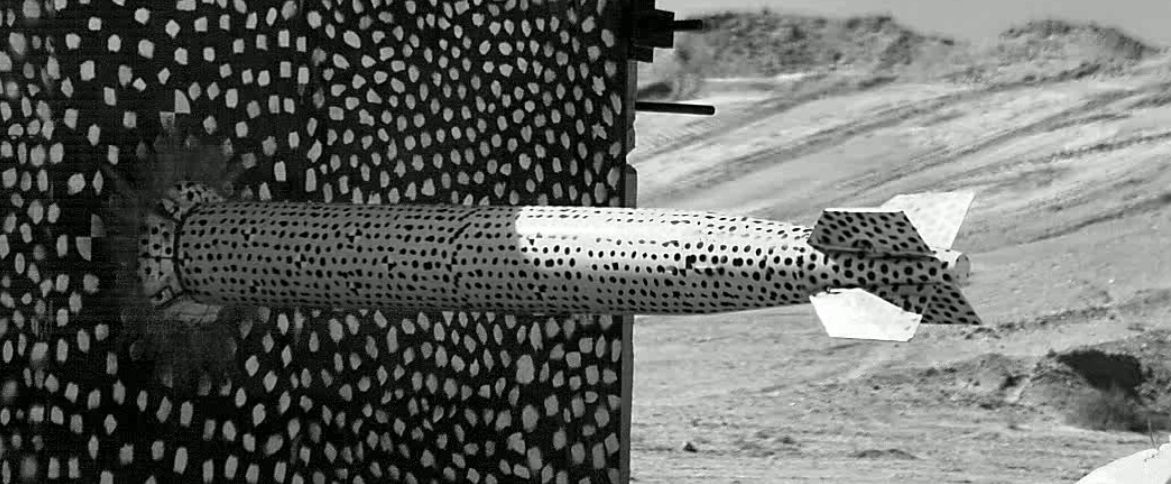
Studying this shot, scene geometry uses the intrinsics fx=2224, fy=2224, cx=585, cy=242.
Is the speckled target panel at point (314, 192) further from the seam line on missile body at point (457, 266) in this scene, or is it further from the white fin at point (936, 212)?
the white fin at point (936, 212)

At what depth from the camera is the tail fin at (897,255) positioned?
20.9 ft

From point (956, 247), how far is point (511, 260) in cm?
2117

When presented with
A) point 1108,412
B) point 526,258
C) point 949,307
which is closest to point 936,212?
point 949,307

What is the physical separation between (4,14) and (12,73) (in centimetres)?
20

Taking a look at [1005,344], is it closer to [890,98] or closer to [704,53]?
[890,98]

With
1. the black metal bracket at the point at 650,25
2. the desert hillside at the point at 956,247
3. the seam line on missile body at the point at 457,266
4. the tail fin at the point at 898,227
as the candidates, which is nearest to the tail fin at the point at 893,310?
the tail fin at the point at 898,227

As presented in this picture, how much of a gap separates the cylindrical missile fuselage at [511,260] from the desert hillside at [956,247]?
44.6 ft

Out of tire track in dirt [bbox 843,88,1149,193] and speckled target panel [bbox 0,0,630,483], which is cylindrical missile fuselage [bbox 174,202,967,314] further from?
tire track in dirt [bbox 843,88,1149,193]

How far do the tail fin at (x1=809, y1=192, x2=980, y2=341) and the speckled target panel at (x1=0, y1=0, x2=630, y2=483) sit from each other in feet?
7.57

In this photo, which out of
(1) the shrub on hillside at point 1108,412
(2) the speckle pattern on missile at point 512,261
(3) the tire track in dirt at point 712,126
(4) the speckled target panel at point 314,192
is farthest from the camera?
(3) the tire track in dirt at point 712,126

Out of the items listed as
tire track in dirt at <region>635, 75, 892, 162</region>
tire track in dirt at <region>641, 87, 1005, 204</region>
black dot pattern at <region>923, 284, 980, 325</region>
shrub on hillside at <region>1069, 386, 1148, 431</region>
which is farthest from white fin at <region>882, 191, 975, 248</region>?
tire track in dirt at <region>635, 75, 892, 162</region>

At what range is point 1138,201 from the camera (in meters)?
29.5

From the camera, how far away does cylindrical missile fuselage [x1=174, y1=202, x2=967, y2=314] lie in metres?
6.68

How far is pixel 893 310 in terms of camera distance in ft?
21.0
